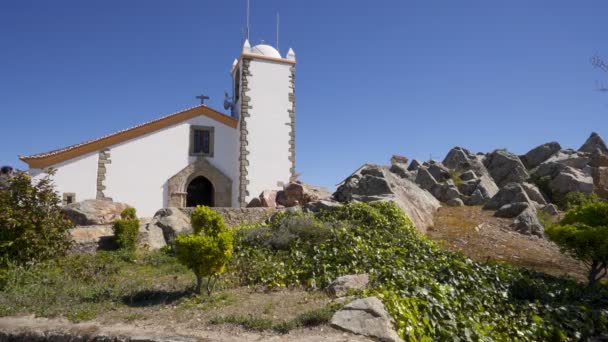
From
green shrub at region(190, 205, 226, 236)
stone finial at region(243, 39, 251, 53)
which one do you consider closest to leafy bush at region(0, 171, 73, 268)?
green shrub at region(190, 205, 226, 236)

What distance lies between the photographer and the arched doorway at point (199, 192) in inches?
860

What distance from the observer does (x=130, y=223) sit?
12516 millimetres

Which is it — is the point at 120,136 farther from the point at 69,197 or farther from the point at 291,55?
the point at 291,55

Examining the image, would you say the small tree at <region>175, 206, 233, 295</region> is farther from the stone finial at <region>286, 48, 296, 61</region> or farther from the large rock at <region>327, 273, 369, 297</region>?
the stone finial at <region>286, 48, 296, 61</region>

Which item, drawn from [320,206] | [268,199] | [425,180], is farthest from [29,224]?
[425,180]

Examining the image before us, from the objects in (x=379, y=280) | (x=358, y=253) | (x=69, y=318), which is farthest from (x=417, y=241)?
(x=69, y=318)

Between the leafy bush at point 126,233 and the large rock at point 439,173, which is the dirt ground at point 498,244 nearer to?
the large rock at point 439,173

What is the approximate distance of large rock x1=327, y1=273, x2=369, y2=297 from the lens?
7426 mm

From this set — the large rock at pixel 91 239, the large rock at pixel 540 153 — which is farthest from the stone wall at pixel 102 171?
the large rock at pixel 540 153

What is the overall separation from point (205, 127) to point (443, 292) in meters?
17.1

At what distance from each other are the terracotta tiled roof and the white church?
1.6 inches

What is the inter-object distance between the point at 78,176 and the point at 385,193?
1417 centimetres

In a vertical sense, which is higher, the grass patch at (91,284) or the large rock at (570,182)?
the large rock at (570,182)

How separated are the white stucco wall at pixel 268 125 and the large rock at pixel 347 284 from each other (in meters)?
14.1
